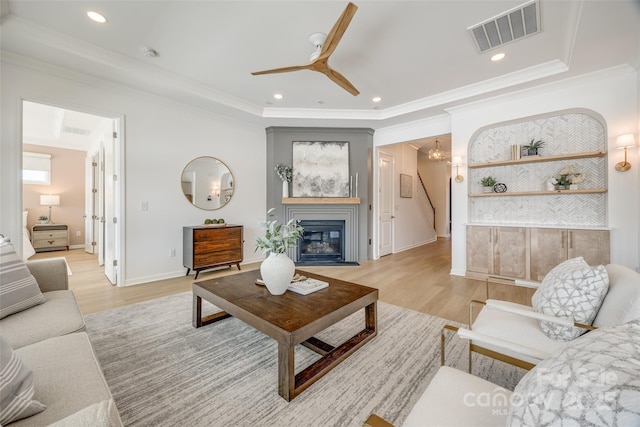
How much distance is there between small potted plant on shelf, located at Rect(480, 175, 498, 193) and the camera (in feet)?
13.0

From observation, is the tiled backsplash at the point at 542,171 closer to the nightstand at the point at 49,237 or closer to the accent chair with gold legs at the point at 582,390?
the accent chair with gold legs at the point at 582,390

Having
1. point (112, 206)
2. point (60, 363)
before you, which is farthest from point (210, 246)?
point (60, 363)

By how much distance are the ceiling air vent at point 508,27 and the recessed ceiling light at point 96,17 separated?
351 centimetres

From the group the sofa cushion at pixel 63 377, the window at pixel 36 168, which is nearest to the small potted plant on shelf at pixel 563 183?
the sofa cushion at pixel 63 377

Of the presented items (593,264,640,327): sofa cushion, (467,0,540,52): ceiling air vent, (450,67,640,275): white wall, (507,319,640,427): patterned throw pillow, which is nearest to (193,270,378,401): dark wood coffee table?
(507,319,640,427): patterned throw pillow

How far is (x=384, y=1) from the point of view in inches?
86.7

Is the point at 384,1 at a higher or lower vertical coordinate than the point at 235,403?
higher

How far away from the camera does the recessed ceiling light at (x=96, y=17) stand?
2344mm

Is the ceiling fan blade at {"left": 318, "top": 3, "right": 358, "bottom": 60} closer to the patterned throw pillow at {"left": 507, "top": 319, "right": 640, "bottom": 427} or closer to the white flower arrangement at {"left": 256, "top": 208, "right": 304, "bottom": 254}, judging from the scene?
the white flower arrangement at {"left": 256, "top": 208, "right": 304, "bottom": 254}

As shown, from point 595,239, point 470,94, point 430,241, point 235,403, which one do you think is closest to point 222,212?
point 235,403

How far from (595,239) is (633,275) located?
2676 millimetres

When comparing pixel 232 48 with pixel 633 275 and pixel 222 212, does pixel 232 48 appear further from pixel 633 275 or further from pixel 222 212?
pixel 633 275

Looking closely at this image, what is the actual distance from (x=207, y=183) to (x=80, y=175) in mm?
5000

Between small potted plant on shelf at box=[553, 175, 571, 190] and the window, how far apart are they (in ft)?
33.7
